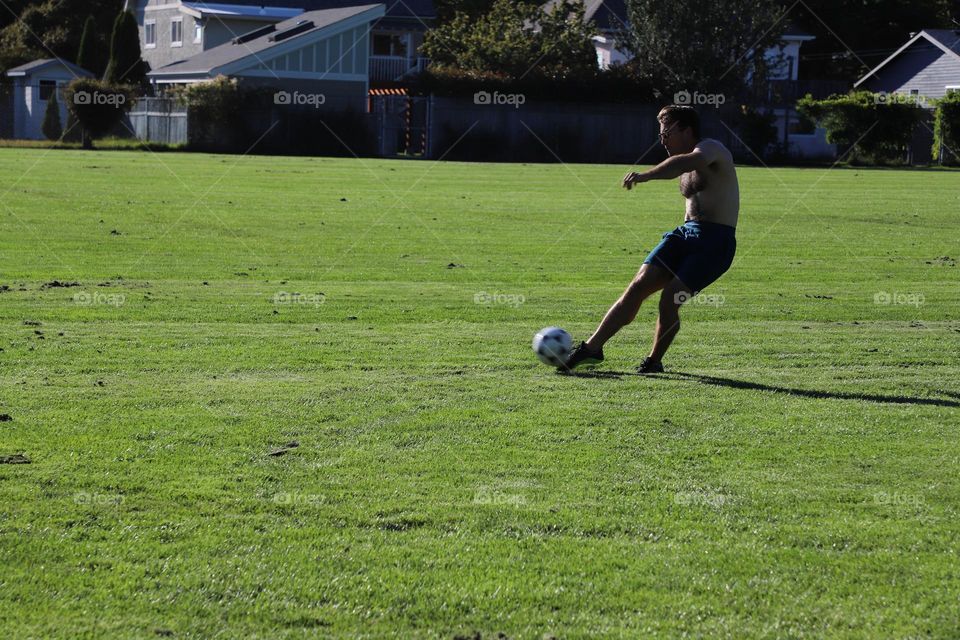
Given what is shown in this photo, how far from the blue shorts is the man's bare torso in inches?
3.1

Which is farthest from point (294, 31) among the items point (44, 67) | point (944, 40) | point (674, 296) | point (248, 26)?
point (674, 296)

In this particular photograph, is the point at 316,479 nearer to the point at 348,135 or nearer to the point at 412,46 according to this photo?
→ the point at 348,135

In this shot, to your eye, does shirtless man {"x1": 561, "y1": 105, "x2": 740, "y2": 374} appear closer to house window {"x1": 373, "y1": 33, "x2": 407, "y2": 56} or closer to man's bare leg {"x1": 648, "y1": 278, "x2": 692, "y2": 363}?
man's bare leg {"x1": 648, "y1": 278, "x2": 692, "y2": 363}

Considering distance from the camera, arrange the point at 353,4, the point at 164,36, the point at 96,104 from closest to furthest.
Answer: the point at 96,104 → the point at 353,4 → the point at 164,36

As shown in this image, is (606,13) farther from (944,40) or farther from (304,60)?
(304,60)

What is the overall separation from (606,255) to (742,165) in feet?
122

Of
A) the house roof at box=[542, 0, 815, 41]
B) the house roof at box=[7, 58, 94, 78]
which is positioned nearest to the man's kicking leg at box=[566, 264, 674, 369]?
the house roof at box=[7, 58, 94, 78]

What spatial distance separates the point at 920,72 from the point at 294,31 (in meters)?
35.3

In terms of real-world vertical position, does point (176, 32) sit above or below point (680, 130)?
above

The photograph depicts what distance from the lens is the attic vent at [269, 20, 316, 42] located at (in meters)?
59.2

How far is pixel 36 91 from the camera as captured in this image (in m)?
63.6

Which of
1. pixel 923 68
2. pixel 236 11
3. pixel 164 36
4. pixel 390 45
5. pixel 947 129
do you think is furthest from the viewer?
pixel 923 68

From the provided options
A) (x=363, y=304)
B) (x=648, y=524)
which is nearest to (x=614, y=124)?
(x=363, y=304)

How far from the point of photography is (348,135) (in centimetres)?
5347
